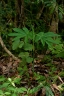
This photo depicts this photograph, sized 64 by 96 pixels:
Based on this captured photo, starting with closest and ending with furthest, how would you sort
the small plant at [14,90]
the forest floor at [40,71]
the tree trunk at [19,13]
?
1. the small plant at [14,90]
2. the forest floor at [40,71]
3. the tree trunk at [19,13]

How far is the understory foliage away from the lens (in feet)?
10.1

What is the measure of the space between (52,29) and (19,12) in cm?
63

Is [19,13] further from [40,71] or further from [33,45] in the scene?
[40,71]

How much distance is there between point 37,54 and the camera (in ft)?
13.4

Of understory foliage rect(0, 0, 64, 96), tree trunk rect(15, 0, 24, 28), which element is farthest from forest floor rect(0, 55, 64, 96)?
tree trunk rect(15, 0, 24, 28)

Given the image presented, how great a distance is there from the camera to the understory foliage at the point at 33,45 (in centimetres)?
308

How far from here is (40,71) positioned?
3.71 m

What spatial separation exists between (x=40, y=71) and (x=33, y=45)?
1.52 ft

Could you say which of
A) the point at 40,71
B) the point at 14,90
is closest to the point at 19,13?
the point at 40,71

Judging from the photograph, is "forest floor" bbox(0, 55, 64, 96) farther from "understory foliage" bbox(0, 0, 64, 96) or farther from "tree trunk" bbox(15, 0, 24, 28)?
"tree trunk" bbox(15, 0, 24, 28)

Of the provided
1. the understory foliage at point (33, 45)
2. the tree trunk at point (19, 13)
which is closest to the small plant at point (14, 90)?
the understory foliage at point (33, 45)

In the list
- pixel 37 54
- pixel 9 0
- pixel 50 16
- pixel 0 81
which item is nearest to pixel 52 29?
pixel 50 16

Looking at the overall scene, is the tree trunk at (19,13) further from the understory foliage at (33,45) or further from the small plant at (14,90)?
the small plant at (14,90)

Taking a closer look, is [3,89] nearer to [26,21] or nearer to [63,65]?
[63,65]
